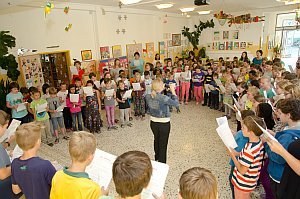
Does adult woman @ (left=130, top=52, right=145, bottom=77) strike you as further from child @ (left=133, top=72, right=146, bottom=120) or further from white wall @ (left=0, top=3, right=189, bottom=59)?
child @ (left=133, top=72, right=146, bottom=120)

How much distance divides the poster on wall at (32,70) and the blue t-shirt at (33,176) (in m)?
4.88

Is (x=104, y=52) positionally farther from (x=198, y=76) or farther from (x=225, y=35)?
(x=225, y=35)

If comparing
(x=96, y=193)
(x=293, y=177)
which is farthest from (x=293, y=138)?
(x=96, y=193)

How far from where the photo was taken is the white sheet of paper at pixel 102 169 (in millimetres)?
1724

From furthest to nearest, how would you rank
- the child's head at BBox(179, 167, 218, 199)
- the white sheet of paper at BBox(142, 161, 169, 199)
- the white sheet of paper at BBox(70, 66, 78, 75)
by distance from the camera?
the white sheet of paper at BBox(70, 66, 78, 75), the white sheet of paper at BBox(142, 161, 169, 199), the child's head at BBox(179, 167, 218, 199)

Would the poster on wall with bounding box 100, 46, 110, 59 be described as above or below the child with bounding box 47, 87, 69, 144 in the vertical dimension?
above

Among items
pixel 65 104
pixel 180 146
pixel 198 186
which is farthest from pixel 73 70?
pixel 198 186

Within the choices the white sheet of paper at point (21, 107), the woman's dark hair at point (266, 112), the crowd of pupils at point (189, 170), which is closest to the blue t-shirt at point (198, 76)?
the crowd of pupils at point (189, 170)

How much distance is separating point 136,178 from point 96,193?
44 centimetres

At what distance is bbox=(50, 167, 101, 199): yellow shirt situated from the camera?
1.41 meters

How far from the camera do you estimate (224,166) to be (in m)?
3.79

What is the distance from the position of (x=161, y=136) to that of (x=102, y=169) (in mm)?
1689

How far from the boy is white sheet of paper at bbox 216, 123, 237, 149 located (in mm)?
1335

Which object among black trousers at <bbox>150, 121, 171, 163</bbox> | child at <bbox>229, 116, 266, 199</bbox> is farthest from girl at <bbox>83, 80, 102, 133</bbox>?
child at <bbox>229, 116, 266, 199</bbox>
